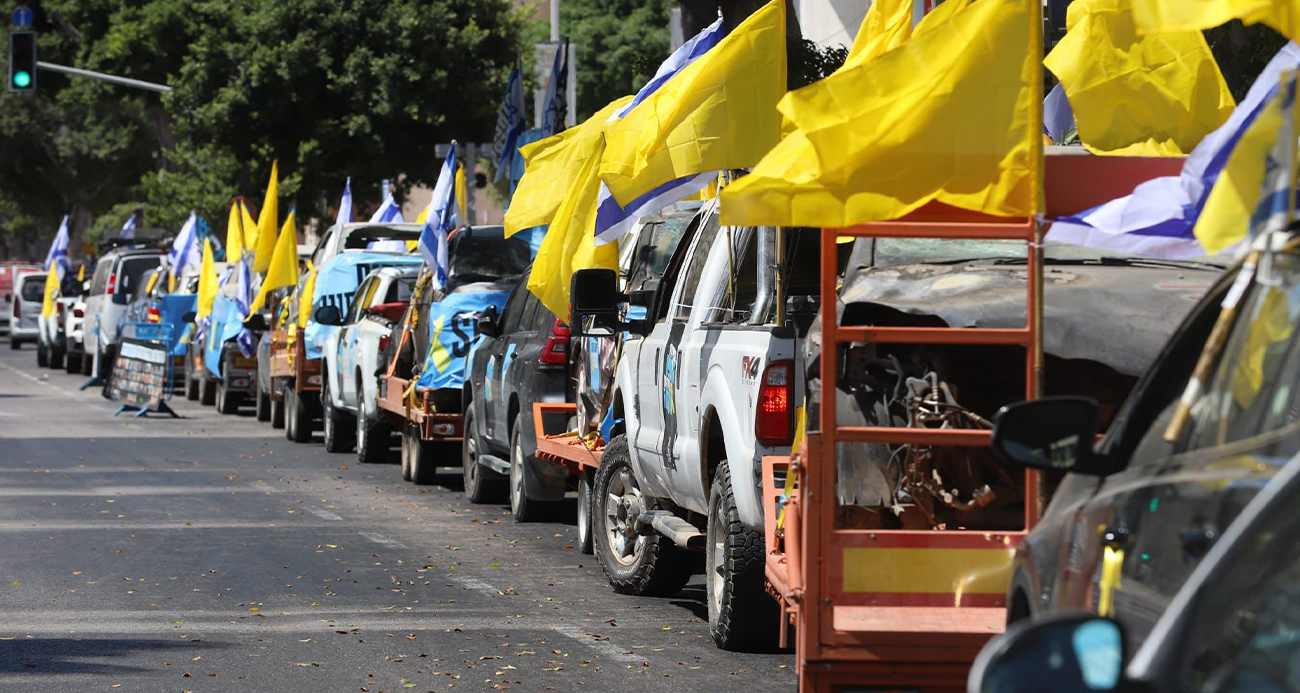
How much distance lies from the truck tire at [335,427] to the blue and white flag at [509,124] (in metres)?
3.96

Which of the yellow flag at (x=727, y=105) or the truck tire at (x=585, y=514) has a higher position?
the yellow flag at (x=727, y=105)

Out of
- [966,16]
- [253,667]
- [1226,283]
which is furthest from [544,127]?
[1226,283]

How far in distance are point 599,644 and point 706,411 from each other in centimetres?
111

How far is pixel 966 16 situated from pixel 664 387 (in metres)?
3.83

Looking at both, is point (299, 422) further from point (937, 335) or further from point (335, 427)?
point (937, 335)

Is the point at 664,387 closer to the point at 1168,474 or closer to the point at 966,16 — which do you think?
the point at 966,16

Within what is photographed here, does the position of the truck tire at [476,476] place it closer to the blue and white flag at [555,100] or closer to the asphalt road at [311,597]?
the asphalt road at [311,597]

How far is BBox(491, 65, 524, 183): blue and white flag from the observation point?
77.0 ft

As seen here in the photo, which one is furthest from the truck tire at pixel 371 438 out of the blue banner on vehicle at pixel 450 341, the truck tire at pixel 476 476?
the truck tire at pixel 476 476

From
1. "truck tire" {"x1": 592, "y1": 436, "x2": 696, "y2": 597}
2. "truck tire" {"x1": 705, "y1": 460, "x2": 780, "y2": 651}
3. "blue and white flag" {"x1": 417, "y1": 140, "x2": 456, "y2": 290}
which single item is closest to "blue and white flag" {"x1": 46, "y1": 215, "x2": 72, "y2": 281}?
"blue and white flag" {"x1": 417, "y1": 140, "x2": 456, "y2": 290}

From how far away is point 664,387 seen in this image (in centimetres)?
986

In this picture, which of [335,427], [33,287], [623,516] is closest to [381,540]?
[623,516]

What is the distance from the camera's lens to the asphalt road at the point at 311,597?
824 cm

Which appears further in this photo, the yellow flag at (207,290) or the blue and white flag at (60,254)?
the blue and white flag at (60,254)
